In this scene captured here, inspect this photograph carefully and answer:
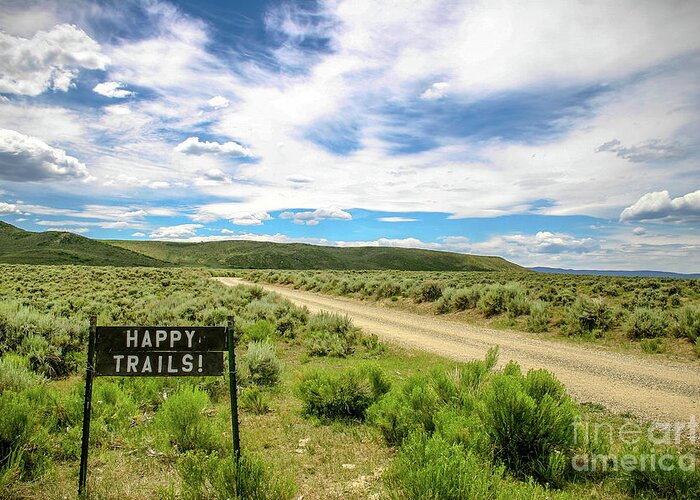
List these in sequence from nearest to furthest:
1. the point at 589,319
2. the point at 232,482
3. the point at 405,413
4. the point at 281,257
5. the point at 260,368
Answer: the point at 232,482 → the point at 405,413 → the point at 260,368 → the point at 589,319 → the point at 281,257

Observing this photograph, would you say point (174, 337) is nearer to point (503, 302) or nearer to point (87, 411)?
point (87, 411)

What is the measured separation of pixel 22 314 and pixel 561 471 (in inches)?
539

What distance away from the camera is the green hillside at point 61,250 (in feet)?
351

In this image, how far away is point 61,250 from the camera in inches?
4609

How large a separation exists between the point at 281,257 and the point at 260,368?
160 metres

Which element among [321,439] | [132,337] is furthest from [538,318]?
[132,337]

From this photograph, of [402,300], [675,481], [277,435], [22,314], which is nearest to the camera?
[675,481]

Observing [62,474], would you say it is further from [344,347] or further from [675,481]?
[344,347]

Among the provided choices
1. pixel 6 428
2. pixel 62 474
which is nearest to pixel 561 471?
pixel 62 474

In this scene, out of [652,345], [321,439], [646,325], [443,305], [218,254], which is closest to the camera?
[321,439]

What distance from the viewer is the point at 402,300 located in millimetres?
26406

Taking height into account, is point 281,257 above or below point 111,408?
above

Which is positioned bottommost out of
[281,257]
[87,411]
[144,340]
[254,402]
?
[254,402]

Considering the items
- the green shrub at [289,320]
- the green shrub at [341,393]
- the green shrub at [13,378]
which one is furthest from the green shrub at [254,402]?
the green shrub at [289,320]
